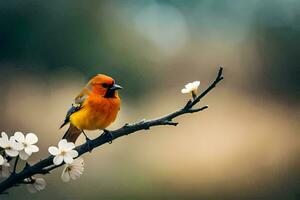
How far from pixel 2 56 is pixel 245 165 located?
183 inches

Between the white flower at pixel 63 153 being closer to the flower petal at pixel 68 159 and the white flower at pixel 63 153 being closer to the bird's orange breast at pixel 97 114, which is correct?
the flower petal at pixel 68 159

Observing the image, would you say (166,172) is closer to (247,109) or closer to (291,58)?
(247,109)

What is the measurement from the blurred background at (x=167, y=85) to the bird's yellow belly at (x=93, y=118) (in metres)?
3.05

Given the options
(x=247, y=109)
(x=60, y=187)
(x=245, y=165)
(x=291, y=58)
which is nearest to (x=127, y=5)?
(x=291, y=58)

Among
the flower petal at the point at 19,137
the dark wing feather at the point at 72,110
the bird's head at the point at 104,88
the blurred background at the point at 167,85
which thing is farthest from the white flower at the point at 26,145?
the blurred background at the point at 167,85

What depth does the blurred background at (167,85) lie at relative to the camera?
6.21 m

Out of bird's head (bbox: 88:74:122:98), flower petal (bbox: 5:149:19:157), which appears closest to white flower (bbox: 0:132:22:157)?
flower petal (bbox: 5:149:19:157)

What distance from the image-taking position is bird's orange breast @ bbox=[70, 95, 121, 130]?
1838 millimetres

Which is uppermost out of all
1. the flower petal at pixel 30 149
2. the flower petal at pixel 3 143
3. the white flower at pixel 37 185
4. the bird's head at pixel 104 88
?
the bird's head at pixel 104 88

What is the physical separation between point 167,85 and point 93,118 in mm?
8244

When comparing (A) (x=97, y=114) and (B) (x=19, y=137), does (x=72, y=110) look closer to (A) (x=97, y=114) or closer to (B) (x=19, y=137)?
(A) (x=97, y=114)

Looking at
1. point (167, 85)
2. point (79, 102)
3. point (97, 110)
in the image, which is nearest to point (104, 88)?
point (97, 110)

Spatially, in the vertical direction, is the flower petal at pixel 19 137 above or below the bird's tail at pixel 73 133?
below

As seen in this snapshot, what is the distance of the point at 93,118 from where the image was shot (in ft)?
6.11
